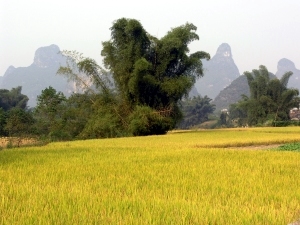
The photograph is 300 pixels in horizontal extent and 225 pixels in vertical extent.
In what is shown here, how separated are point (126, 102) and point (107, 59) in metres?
Answer: 3.36

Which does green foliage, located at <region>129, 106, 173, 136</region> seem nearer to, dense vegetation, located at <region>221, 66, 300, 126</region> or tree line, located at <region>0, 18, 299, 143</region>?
tree line, located at <region>0, 18, 299, 143</region>

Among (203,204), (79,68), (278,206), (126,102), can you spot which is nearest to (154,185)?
(203,204)

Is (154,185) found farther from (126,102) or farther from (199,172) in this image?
(126,102)

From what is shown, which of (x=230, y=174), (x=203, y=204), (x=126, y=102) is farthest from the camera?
(x=126, y=102)

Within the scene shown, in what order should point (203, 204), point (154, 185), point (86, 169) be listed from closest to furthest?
point (203, 204)
point (154, 185)
point (86, 169)

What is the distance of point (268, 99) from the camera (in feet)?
130

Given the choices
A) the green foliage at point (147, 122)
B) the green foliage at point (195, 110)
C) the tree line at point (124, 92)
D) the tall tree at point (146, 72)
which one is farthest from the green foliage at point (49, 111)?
the green foliage at point (195, 110)

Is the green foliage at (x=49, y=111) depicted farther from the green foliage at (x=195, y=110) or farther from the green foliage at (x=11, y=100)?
the green foliage at (x=195, y=110)

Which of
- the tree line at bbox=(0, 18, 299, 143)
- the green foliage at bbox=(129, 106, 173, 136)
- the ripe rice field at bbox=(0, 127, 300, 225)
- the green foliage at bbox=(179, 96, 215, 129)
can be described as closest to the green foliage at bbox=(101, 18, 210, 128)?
the tree line at bbox=(0, 18, 299, 143)

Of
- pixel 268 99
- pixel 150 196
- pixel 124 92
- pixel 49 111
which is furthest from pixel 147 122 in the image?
pixel 268 99

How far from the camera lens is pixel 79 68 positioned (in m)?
24.2

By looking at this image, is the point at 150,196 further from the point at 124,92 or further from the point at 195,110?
Result: the point at 195,110

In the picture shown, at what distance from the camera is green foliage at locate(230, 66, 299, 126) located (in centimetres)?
3947

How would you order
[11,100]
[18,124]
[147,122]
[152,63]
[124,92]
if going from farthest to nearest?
1. [11,100]
2. [152,63]
3. [124,92]
4. [147,122]
5. [18,124]
